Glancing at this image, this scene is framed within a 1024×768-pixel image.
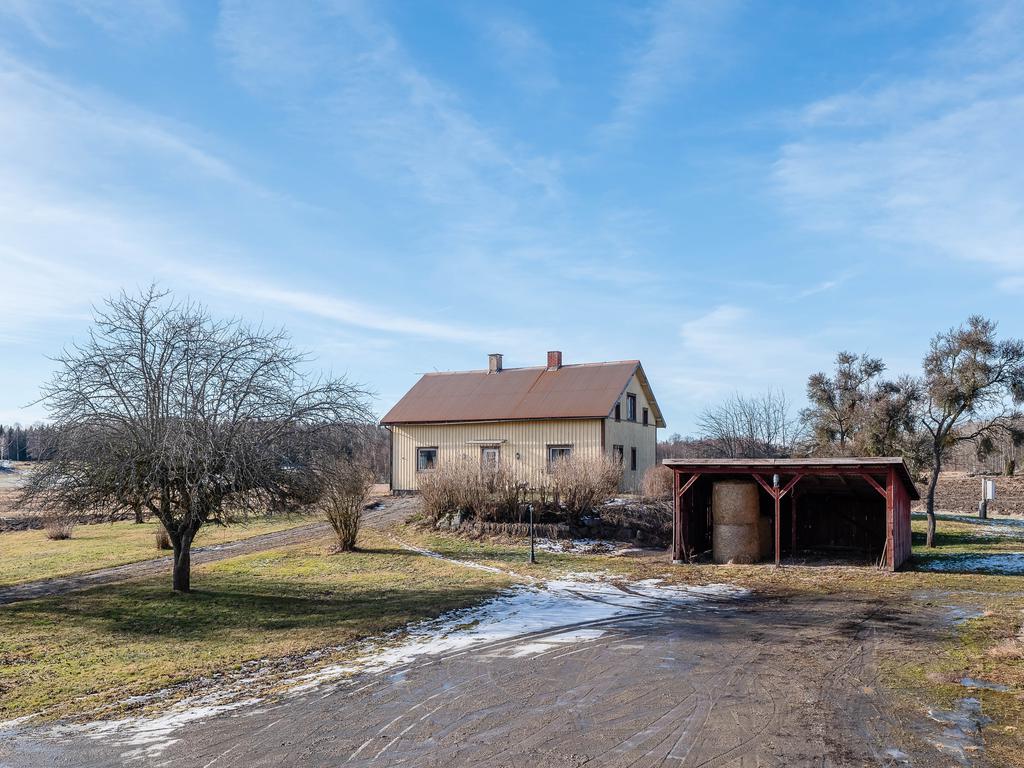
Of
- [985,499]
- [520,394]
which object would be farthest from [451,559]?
[985,499]

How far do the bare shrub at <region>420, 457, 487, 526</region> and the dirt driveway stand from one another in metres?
13.2

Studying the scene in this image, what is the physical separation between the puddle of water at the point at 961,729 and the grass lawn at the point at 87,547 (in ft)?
34.3

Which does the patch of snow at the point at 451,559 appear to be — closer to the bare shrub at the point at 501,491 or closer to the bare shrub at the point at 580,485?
the bare shrub at the point at 501,491

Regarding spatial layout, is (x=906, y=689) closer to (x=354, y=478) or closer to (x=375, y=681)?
(x=375, y=681)

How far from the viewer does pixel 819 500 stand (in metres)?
23.8

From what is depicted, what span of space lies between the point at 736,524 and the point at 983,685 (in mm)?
11040

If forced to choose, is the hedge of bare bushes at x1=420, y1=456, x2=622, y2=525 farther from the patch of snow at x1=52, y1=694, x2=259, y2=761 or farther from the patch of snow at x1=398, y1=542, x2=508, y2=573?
the patch of snow at x1=52, y1=694, x2=259, y2=761

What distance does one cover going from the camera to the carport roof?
1744cm

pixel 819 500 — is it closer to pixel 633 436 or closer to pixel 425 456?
pixel 633 436

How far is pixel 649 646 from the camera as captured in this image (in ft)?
33.3

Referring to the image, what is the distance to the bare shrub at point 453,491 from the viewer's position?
23.8 m

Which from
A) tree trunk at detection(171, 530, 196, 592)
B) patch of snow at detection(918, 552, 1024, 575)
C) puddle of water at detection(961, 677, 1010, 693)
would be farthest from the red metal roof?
puddle of water at detection(961, 677, 1010, 693)

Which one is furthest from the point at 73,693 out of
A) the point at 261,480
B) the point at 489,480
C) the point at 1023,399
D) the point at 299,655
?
the point at 1023,399

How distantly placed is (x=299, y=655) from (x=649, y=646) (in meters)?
4.39
